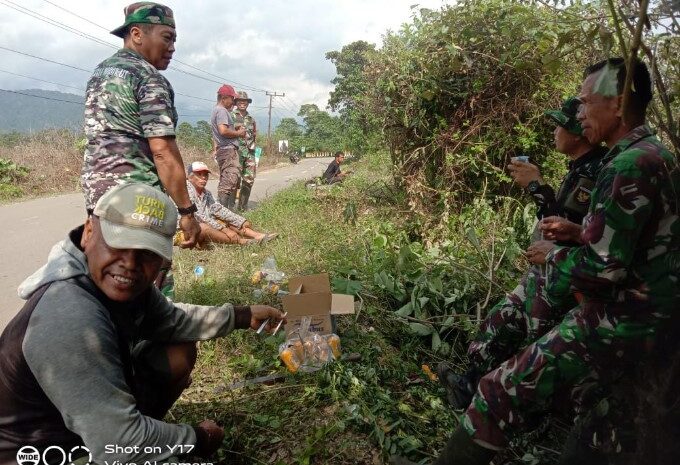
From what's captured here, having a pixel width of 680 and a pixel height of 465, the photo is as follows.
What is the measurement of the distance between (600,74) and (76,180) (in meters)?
13.5

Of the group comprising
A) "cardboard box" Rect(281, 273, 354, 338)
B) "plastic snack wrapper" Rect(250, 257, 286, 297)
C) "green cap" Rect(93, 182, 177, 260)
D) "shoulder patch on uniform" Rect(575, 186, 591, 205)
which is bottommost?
"plastic snack wrapper" Rect(250, 257, 286, 297)

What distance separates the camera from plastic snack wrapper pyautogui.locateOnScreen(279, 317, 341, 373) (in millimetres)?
2783

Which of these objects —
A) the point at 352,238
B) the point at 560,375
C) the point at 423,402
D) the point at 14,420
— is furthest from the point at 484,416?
the point at 352,238

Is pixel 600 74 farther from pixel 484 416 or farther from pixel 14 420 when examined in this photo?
pixel 14 420

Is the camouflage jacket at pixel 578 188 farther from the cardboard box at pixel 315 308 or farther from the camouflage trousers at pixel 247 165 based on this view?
the camouflage trousers at pixel 247 165

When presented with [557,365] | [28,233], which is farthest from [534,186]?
[28,233]

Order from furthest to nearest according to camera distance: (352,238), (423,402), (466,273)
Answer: (352,238), (466,273), (423,402)

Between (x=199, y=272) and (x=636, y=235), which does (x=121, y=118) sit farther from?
(x=636, y=235)

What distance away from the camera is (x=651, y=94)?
5.68 ft

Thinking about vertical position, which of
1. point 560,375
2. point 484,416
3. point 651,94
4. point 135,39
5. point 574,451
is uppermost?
point 135,39

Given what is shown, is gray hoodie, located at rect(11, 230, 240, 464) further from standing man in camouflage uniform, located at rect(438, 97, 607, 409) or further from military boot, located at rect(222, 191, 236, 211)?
military boot, located at rect(222, 191, 236, 211)

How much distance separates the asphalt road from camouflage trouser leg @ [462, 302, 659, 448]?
361 cm

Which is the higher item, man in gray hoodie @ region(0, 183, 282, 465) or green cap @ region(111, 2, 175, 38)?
green cap @ region(111, 2, 175, 38)

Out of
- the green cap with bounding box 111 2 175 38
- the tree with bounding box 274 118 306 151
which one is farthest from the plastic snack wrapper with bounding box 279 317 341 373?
the tree with bounding box 274 118 306 151
